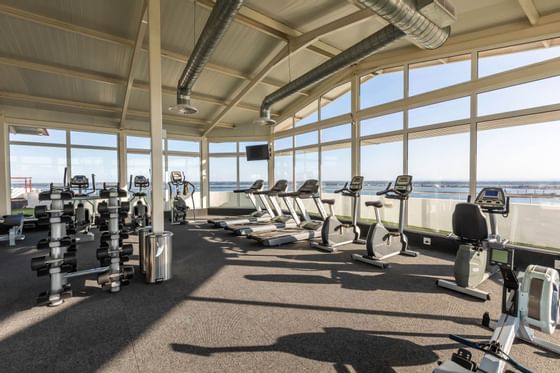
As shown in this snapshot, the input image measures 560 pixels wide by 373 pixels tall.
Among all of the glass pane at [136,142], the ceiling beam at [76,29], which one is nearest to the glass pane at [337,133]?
the ceiling beam at [76,29]

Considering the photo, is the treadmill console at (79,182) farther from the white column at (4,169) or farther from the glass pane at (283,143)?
the glass pane at (283,143)

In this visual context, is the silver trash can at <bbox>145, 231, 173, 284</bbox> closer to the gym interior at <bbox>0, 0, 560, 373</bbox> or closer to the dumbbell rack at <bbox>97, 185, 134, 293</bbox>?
the gym interior at <bbox>0, 0, 560, 373</bbox>

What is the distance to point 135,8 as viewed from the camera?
4504 millimetres

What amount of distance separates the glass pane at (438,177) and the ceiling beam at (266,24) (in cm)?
318

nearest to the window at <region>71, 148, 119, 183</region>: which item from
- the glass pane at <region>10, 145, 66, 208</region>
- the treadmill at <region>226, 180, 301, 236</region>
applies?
the glass pane at <region>10, 145, 66, 208</region>

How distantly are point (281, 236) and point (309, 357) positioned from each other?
147 inches

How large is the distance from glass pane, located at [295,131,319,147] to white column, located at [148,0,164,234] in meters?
5.25

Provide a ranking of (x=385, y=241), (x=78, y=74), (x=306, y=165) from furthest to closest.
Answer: (x=306, y=165), (x=78, y=74), (x=385, y=241)

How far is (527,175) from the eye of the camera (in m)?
4.20

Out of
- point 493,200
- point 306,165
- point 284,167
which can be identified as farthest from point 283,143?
point 493,200

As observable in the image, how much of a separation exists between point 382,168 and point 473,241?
3392 millimetres

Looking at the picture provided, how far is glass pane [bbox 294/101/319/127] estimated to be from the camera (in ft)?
26.7

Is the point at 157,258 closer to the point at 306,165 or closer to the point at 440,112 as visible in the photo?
the point at 440,112

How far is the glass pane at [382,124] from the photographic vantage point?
19.0 ft
